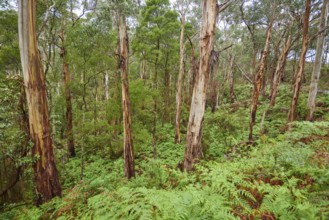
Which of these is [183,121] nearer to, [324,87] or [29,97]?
[29,97]

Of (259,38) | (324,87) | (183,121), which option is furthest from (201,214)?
(324,87)

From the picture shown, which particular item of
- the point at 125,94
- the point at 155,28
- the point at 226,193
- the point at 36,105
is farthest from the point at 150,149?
the point at 226,193

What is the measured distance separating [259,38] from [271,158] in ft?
55.8

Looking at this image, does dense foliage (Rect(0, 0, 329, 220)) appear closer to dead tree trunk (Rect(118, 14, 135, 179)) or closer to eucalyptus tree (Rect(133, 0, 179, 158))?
eucalyptus tree (Rect(133, 0, 179, 158))

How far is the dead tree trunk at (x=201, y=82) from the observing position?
4598 millimetres

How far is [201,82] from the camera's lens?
4.79 m

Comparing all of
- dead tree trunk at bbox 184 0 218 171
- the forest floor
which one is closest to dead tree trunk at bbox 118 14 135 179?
the forest floor

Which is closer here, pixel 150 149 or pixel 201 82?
pixel 201 82

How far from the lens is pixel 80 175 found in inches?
337

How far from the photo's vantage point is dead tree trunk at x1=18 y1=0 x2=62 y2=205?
14.8 ft

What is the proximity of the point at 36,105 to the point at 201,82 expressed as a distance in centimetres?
424

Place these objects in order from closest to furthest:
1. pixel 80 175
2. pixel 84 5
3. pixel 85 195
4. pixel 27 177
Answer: pixel 85 195
pixel 27 177
pixel 80 175
pixel 84 5

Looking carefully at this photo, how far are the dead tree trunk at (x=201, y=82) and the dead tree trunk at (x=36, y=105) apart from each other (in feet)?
12.1

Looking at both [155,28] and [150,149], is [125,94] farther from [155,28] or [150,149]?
[150,149]
